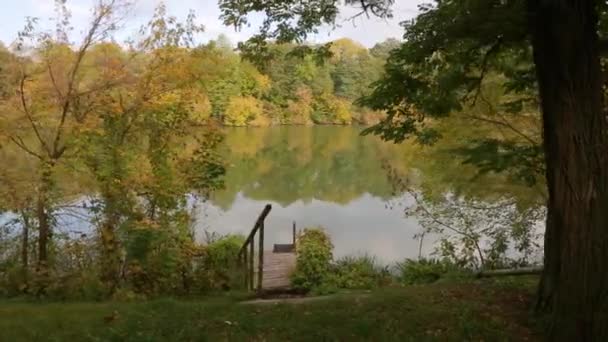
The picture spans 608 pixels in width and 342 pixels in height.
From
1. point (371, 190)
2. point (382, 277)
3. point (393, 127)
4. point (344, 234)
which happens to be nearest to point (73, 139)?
point (393, 127)

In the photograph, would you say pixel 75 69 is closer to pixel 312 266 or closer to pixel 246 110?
pixel 312 266

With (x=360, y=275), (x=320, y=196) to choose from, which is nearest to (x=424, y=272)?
(x=360, y=275)

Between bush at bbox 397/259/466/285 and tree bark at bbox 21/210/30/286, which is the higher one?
tree bark at bbox 21/210/30/286

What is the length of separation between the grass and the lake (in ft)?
17.3

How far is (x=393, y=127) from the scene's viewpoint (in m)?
6.15

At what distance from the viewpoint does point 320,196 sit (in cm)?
2427

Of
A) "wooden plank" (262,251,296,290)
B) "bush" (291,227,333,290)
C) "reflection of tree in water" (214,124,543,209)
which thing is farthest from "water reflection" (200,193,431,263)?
"bush" (291,227,333,290)

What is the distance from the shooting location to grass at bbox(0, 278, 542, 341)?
4.58 meters

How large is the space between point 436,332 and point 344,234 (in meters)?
13.5

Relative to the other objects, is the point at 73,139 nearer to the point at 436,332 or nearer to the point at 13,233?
the point at 13,233

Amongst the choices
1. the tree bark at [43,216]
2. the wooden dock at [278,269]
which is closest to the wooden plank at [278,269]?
the wooden dock at [278,269]

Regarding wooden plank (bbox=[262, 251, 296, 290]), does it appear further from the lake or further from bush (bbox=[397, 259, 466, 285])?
bush (bbox=[397, 259, 466, 285])

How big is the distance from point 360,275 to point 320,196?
13.6 meters

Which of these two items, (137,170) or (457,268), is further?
(457,268)
